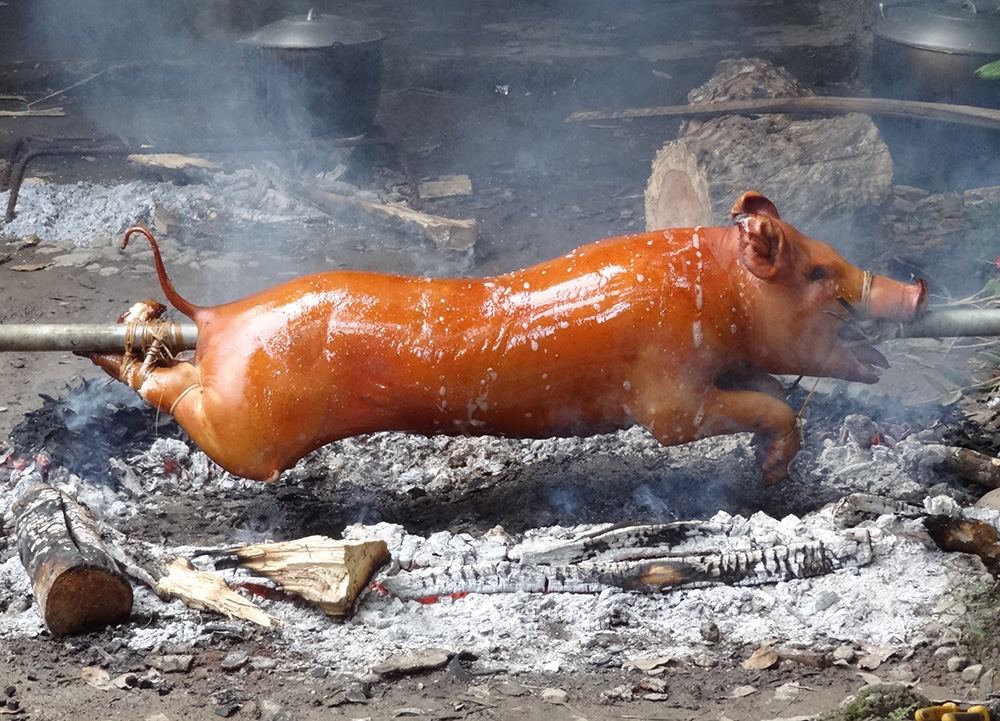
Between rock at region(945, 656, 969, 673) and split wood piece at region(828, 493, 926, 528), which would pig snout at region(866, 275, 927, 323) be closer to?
split wood piece at region(828, 493, 926, 528)

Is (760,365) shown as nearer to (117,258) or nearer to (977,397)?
(977,397)

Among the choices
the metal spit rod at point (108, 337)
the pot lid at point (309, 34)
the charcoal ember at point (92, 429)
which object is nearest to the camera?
the metal spit rod at point (108, 337)

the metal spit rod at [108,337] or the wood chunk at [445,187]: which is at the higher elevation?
the metal spit rod at [108,337]

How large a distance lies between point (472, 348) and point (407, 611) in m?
0.93

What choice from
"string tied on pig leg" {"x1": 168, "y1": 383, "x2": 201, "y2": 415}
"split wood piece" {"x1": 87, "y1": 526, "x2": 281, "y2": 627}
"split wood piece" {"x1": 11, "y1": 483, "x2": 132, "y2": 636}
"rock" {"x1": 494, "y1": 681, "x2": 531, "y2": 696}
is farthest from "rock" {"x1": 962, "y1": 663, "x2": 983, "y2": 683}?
"string tied on pig leg" {"x1": 168, "y1": 383, "x2": 201, "y2": 415}

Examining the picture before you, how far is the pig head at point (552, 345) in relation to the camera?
11.8 feet

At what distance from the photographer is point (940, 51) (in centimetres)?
750

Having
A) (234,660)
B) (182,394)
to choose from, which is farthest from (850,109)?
(234,660)

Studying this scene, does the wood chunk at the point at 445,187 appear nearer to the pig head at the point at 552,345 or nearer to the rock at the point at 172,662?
the pig head at the point at 552,345

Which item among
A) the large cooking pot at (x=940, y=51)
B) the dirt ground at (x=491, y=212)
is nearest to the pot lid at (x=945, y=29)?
the large cooking pot at (x=940, y=51)

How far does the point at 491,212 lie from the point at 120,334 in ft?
15.1

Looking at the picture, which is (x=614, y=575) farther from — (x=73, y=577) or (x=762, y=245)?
(x=73, y=577)

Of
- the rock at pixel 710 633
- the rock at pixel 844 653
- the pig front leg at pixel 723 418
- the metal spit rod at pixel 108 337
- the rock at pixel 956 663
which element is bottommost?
the rock at pixel 710 633

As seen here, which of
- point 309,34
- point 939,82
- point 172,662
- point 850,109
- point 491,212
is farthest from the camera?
point 491,212
